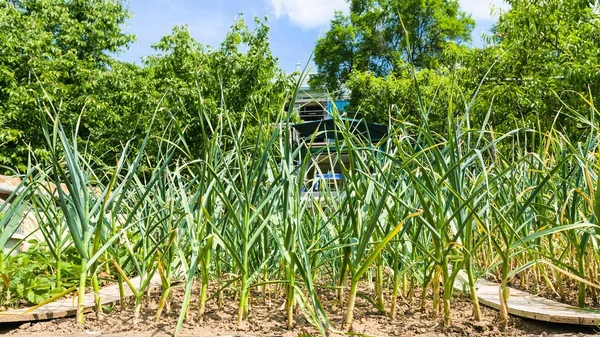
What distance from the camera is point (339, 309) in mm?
1723

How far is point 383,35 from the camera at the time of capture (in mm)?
23359

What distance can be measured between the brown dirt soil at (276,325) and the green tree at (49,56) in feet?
30.4

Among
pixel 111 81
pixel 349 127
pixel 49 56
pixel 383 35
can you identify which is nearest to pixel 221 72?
pixel 111 81

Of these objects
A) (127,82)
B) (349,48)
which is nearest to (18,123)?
(127,82)

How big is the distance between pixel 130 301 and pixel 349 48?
2310 centimetres

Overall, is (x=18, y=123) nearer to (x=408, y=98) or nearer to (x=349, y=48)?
(x=408, y=98)

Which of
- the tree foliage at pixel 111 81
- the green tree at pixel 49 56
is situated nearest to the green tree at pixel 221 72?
the tree foliage at pixel 111 81

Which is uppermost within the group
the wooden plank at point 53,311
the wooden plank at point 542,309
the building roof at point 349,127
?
the building roof at point 349,127

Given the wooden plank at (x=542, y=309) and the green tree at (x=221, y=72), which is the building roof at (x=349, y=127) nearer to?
the wooden plank at (x=542, y=309)

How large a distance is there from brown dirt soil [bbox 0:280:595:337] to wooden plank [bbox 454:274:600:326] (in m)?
0.03

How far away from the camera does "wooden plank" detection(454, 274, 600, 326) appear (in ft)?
4.67

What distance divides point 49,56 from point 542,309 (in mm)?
15253

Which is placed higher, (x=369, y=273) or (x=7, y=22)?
(x=7, y=22)

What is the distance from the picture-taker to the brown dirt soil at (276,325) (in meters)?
1.38
